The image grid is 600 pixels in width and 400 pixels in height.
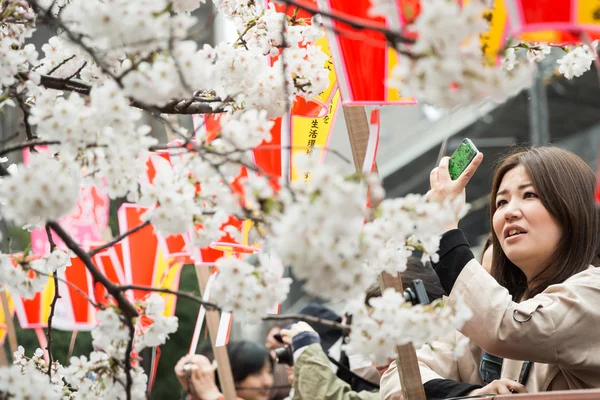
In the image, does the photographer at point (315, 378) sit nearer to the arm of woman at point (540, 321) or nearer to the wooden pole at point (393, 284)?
the wooden pole at point (393, 284)

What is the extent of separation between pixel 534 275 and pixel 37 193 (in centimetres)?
167

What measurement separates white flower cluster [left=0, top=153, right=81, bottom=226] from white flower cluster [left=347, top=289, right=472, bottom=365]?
66 centimetres

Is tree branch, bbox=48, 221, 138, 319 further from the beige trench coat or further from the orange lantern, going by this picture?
the orange lantern

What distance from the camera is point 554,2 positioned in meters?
1.65

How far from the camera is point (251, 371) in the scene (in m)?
4.67

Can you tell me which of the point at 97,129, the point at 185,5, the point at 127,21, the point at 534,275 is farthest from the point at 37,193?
the point at 534,275

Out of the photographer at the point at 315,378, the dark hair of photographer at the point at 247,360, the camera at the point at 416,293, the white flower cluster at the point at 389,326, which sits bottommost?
the dark hair of photographer at the point at 247,360

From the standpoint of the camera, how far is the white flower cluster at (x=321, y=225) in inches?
55.8

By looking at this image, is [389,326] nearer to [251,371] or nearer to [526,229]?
[526,229]

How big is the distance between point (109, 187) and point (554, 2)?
41.9 inches

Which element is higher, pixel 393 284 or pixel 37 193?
pixel 37 193

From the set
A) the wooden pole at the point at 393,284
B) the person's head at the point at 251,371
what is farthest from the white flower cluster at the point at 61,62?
the person's head at the point at 251,371

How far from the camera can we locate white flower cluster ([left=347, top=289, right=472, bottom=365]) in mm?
1810

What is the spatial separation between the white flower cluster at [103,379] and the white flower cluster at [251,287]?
1.45 feet
